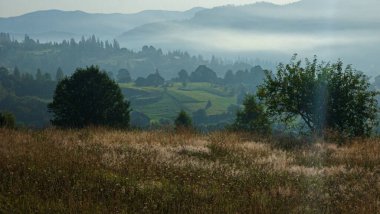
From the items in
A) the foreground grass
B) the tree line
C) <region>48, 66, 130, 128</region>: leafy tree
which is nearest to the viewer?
the foreground grass

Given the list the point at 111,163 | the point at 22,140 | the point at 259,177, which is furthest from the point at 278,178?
the point at 22,140

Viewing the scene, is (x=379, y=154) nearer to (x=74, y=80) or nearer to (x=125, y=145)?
(x=125, y=145)

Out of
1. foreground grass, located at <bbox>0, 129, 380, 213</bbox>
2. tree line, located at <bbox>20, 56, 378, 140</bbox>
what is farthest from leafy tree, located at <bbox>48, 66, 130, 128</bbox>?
foreground grass, located at <bbox>0, 129, 380, 213</bbox>

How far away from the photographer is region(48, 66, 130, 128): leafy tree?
56.2m

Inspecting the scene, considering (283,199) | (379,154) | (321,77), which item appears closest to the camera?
(283,199)

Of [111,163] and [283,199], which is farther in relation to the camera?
[111,163]

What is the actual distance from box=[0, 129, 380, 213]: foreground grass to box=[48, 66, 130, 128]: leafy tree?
42.2 meters

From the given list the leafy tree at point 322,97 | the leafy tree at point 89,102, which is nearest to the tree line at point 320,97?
the leafy tree at point 322,97

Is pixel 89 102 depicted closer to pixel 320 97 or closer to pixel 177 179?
pixel 320 97

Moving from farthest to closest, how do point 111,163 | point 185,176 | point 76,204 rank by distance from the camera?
point 111,163 → point 185,176 → point 76,204

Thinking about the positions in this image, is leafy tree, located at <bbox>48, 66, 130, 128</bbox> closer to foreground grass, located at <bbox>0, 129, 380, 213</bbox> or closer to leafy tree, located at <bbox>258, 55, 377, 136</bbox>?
leafy tree, located at <bbox>258, 55, 377, 136</bbox>

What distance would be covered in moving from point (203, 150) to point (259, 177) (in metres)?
4.20

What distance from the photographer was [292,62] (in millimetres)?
32844

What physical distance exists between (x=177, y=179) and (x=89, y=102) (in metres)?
49.1
